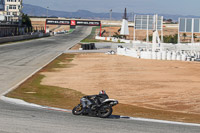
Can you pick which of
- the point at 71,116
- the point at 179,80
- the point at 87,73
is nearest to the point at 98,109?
the point at 71,116

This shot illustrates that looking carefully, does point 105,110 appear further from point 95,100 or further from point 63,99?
point 63,99

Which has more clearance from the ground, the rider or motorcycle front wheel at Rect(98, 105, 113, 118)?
the rider

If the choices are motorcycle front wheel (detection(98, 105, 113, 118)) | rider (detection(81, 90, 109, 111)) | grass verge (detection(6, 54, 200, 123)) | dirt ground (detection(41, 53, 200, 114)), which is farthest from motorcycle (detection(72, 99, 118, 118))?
dirt ground (detection(41, 53, 200, 114))

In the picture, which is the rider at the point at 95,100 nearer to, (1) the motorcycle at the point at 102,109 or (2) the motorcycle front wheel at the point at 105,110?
(1) the motorcycle at the point at 102,109

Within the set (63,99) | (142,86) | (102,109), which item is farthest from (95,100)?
(142,86)

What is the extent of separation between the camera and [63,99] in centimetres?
2084

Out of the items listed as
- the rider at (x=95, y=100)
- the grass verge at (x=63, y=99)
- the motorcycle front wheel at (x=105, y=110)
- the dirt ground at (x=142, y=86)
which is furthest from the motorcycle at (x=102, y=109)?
the dirt ground at (x=142, y=86)

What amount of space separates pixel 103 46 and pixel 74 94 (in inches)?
2274

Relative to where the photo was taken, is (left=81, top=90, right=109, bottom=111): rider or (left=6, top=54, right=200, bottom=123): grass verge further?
(left=6, top=54, right=200, bottom=123): grass verge

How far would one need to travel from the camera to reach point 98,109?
14.2 meters

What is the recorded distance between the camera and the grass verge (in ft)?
53.8

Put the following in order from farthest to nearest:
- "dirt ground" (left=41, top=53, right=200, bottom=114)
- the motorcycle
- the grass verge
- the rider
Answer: "dirt ground" (left=41, top=53, right=200, bottom=114), the grass verge, the rider, the motorcycle

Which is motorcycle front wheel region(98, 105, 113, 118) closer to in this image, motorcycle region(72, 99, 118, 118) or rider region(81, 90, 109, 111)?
motorcycle region(72, 99, 118, 118)

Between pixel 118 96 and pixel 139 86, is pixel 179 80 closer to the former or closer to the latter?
pixel 139 86
